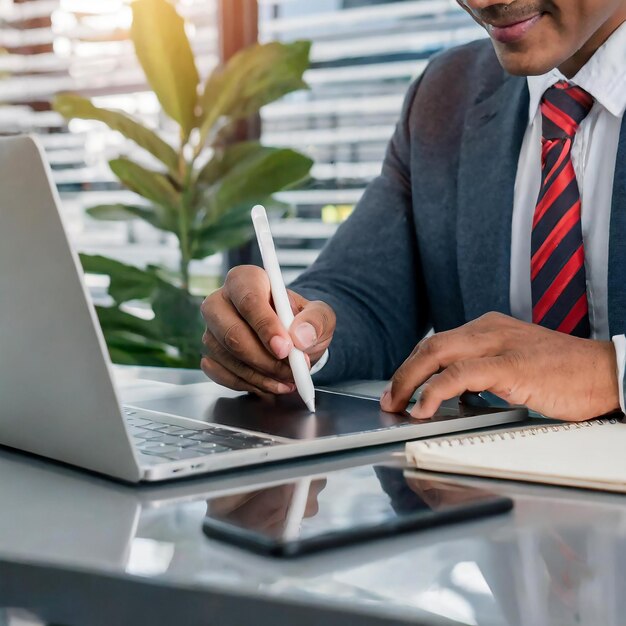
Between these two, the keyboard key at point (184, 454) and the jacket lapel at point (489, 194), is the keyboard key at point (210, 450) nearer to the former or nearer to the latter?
the keyboard key at point (184, 454)

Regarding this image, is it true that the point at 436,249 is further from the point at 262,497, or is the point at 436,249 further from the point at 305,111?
the point at 305,111

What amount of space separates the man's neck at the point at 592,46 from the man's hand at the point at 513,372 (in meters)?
0.57

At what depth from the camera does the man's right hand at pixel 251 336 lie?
0.93 meters

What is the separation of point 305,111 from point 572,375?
224 cm

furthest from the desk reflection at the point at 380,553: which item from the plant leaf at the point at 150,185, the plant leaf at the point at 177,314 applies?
the plant leaf at the point at 150,185

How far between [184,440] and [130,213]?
1728mm

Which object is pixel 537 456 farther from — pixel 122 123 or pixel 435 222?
pixel 122 123

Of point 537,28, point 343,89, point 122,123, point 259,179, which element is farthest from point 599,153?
point 343,89

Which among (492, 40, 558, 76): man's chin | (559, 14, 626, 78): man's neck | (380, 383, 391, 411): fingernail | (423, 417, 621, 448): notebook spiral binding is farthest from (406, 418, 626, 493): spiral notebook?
(559, 14, 626, 78): man's neck

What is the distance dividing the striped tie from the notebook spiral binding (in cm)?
43

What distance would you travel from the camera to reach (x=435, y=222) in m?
1.47

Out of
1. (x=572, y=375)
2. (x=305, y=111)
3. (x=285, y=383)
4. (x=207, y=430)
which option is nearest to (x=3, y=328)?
(x=207, y=430)

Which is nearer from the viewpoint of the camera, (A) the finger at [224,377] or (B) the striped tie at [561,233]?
(A) the finger at [224,377]

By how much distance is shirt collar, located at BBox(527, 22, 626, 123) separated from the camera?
1259mm
